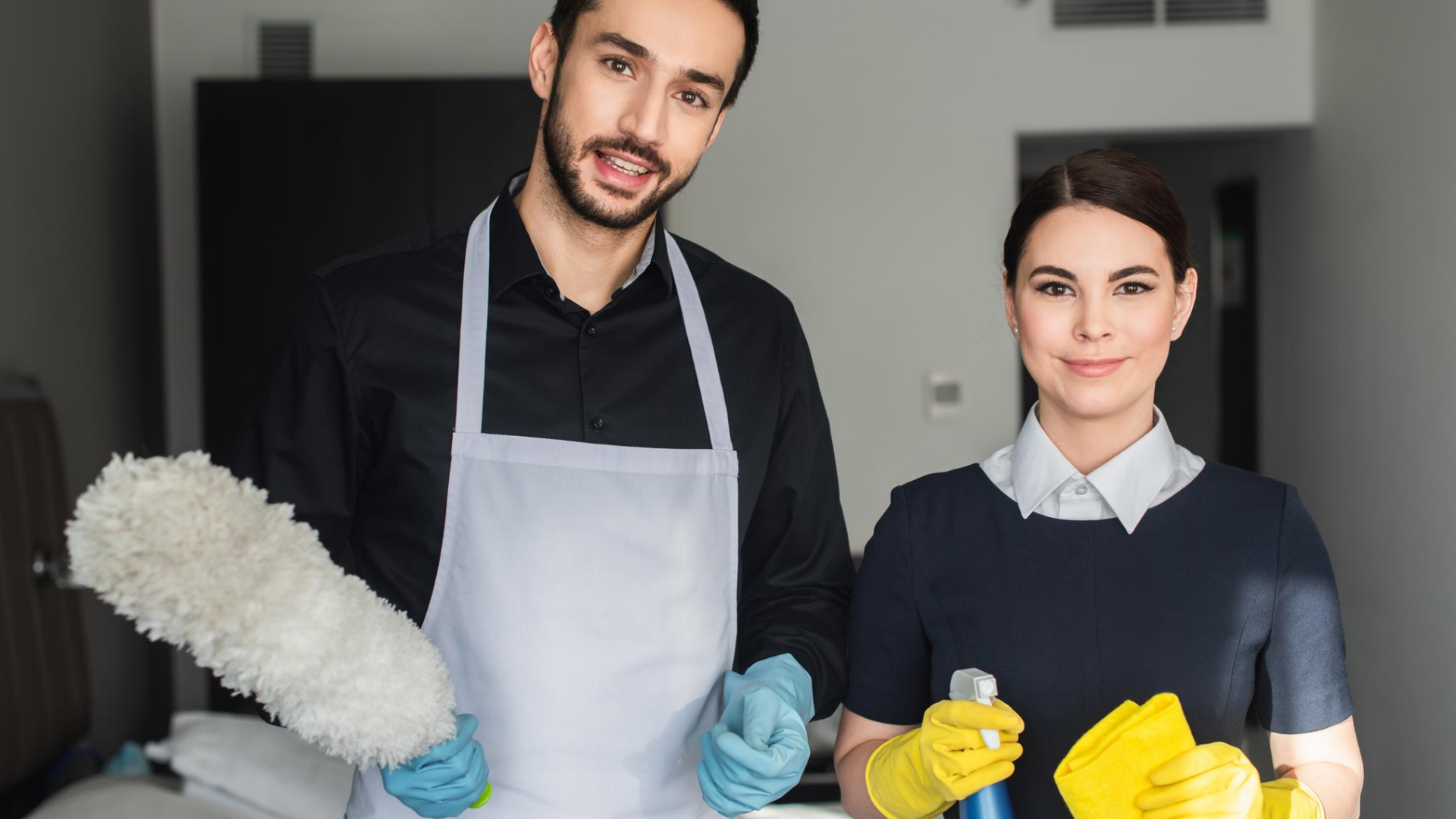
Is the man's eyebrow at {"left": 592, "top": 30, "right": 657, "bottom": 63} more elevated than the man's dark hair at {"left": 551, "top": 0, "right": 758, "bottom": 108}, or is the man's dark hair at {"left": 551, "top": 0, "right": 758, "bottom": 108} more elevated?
the man's dark hair at {"left": 551, "top": 0, "right": 758, "bottom": 108}

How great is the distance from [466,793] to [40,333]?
75.1 inches

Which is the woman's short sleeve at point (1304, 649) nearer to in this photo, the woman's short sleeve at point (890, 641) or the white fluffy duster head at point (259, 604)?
the woman's short sleeve at point (890, 641)

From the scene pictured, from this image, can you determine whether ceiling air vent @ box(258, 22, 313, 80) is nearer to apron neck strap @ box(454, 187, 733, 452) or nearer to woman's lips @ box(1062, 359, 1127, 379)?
apron neck strap @ box(454, 187, 733, 452)

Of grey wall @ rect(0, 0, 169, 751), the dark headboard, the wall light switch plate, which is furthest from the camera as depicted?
the wall light switch plate

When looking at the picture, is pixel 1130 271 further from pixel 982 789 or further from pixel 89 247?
pixel 89 247

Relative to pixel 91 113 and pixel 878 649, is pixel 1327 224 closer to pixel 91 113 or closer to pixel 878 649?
pixel 878 649

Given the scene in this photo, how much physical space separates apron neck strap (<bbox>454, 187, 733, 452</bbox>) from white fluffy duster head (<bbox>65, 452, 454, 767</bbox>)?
0.28 m

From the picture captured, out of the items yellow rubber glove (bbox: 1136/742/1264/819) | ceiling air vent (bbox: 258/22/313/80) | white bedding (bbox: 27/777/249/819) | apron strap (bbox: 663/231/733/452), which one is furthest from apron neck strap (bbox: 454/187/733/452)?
ceiling air vent (bbox: 258/22/313/80)

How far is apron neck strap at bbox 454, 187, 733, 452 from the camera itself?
1276 millimetres

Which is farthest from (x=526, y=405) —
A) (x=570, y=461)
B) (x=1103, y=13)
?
(x=1103, y=13)

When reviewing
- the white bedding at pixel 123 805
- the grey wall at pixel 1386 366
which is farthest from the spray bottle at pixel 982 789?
the grey wall at pixel 1386 366

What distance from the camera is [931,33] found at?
3.52 m

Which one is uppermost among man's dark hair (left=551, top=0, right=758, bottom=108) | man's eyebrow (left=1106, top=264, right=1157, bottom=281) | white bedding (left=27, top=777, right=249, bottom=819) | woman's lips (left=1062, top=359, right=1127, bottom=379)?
man's dark hair (left=551, top=0, right=758, bottom=108)

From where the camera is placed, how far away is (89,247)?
290 centimetres
